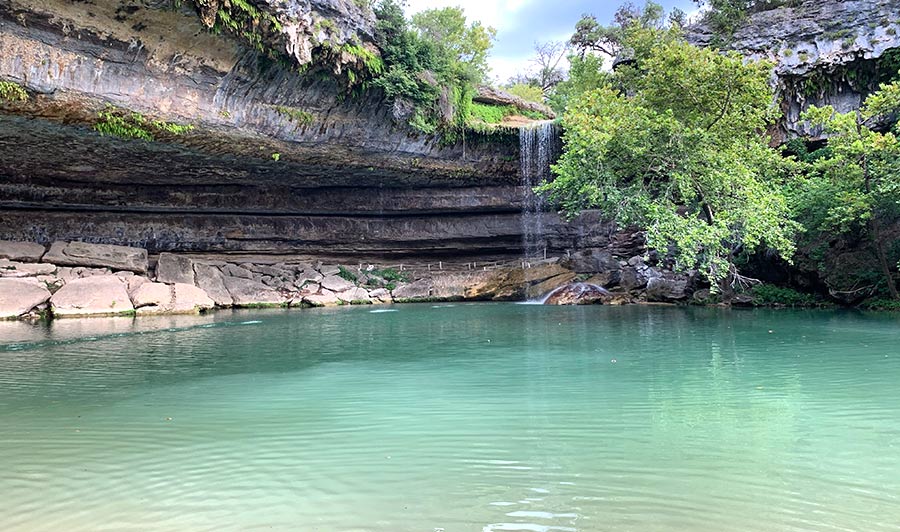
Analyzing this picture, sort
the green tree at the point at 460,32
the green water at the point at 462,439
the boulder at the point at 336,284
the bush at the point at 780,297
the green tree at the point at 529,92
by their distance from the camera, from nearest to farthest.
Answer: the green water at the point at 462,439 → the bush at the point at 780,297 → the boulder at the point at 336,284 → the green tree at the point at 460,32 → the green tree at the point at 529,92

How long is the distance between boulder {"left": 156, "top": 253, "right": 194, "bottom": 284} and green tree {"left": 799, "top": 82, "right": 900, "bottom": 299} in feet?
60.8

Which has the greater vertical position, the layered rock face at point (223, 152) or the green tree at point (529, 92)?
the green tree at point (529, 92)

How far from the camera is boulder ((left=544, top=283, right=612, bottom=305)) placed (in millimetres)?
19438

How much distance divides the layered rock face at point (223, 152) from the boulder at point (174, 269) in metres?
1.10

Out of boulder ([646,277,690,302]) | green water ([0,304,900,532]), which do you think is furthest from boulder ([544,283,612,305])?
green water ([0,304,900,532])

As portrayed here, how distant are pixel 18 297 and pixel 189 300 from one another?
14.3 feet

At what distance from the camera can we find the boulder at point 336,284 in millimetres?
22719

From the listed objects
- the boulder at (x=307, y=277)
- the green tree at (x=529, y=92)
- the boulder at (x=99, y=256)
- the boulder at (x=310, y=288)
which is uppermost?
the green tree at (x=529, y=92)

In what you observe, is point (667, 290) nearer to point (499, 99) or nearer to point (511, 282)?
point (511, 282)

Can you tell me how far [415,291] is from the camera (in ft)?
78.1

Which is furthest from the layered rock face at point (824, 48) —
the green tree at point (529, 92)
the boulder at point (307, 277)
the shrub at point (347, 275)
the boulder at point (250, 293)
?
the green tree at point (529, 92)

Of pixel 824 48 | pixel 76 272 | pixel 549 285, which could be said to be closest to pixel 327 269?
pixel 76 272

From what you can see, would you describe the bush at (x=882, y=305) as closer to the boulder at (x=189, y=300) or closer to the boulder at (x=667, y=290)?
the boulder at (x=667, y=290)

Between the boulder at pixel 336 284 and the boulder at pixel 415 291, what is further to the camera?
the boulder at pixel 415 291
